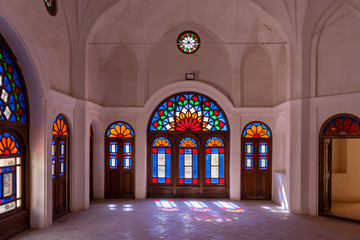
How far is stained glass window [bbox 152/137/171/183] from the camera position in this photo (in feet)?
39.7

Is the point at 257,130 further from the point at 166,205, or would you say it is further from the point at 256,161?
the point at 166,205

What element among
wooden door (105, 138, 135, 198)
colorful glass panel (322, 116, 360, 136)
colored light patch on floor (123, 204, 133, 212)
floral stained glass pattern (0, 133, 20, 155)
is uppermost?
colorful glass panel (322, 116, 360, 136)

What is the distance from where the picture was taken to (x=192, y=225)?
812 cm

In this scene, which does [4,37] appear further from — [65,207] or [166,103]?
[166,103]

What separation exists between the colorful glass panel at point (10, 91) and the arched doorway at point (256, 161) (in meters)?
7.89

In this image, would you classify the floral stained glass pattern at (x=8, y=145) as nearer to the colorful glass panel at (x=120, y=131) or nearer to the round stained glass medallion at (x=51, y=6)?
the round stained glass medallion at (x=51, y=6)

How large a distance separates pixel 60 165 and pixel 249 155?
6975 millimetres

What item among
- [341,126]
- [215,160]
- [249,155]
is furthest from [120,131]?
[341,126]

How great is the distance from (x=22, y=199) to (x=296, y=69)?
28.4ft

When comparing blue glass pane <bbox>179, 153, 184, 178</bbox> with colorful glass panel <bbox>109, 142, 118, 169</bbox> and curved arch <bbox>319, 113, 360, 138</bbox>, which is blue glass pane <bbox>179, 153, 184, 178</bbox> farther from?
curved arch <bbox>319, 113, 360, 138</bbox>

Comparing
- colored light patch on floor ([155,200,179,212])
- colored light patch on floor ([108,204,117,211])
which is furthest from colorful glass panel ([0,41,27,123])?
colored light patch on floor ([155,200,179,212])

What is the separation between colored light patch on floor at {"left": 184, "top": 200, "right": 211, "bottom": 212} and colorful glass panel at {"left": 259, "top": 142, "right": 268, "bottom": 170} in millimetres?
2860

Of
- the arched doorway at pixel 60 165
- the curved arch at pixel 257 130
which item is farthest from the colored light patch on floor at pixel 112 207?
the curved arch at pixel 257 130

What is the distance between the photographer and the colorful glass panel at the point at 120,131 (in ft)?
38.9
